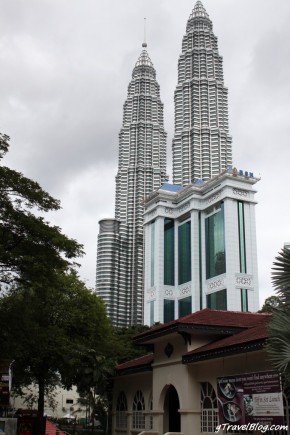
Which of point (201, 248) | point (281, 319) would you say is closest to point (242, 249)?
point (201, 248)

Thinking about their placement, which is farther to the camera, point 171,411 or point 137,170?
point 137,170

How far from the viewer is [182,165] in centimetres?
13425

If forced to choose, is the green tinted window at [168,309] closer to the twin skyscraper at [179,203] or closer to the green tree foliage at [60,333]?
the twin skyscraper at [179,203]

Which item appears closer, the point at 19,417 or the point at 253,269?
the point at 19,417

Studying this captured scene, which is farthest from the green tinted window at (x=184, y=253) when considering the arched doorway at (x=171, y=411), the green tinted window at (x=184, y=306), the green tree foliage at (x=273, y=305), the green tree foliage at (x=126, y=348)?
the arched doorway at (x=171, y=411)

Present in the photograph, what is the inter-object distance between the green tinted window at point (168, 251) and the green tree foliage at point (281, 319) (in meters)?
109

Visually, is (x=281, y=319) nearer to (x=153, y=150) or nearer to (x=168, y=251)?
(x=168, y=251)

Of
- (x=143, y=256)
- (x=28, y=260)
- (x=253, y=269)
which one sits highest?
(x=143, y=256)

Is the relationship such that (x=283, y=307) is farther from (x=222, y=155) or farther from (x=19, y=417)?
(x=222, y=155)

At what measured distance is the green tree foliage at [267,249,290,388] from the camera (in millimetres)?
12555

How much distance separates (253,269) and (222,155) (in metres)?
37.6

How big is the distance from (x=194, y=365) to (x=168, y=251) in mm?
98976

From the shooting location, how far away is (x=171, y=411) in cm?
2706

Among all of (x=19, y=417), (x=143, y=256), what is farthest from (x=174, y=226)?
(x=19, y=417)
